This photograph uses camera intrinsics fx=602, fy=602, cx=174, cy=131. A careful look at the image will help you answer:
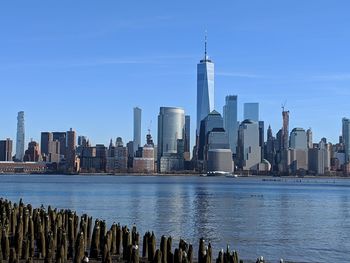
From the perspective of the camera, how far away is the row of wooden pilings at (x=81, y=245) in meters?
29.3

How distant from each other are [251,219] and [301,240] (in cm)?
1984

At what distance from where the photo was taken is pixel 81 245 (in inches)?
1209

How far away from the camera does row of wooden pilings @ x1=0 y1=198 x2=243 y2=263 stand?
29312 millimetres

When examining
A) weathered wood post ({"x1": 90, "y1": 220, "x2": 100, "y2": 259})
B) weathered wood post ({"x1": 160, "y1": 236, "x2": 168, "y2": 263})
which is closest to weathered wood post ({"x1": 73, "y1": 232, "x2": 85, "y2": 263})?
weathered wood post ({"x1": 160, "y1": 236, "x2": 168, "y2": 263})

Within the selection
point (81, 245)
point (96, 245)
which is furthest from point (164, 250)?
point (96, 245)

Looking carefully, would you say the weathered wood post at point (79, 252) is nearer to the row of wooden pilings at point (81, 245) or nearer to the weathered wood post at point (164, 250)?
the row of wooden pilings at point (81, 245)

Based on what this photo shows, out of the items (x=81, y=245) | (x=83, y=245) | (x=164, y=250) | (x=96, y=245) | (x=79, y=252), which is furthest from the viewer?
(x=96, y=245)

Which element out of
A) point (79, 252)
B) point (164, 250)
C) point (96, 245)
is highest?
point (164, 250)

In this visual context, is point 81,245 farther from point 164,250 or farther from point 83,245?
point 164,250

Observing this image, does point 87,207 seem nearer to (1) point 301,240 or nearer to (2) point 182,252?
(1) point 301,240

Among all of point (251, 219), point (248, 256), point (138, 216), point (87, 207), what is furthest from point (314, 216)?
point (248, 256)

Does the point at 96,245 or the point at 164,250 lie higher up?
the point at 164,250

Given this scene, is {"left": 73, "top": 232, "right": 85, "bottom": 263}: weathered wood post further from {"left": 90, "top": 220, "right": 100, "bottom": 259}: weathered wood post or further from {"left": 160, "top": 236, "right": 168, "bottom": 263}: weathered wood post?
{"left": 90, "top": 220, "right": 100, "bottom": 259}: weathered wood post

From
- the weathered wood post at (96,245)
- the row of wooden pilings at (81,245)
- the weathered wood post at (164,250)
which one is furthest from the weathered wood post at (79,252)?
the weathered wood post at (96,245)
